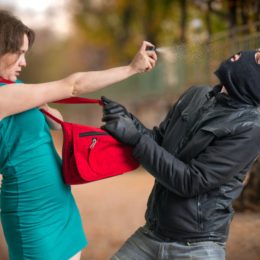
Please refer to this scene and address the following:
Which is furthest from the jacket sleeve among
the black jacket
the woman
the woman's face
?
the woman's face

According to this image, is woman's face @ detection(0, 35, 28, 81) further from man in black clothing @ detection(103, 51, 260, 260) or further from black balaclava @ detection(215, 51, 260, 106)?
black balaclava @ detection(215, 51, 260, 106)

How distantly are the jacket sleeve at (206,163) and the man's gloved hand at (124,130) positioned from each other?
0.03 meters

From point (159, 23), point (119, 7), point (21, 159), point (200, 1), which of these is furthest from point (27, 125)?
point (119, 7)

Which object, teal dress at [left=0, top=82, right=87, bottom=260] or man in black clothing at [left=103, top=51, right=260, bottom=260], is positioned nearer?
man in black clothing at [left=103, top=51, right=260, bottom=260]

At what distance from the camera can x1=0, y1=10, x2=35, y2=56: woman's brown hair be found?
1.28 m

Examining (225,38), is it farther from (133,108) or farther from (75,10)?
(75,10)

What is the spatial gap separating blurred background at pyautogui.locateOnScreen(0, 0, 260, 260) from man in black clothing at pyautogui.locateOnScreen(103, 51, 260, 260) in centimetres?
23

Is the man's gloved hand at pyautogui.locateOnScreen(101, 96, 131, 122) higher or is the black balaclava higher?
the black balaclava

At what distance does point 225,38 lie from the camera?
11.7 ft

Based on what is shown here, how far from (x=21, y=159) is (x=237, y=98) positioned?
1.97 ft

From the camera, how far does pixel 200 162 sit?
123cm

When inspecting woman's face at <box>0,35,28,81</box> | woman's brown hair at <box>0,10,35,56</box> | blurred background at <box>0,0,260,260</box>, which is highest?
woman's brown hair at <box>0,10,35,56</box>

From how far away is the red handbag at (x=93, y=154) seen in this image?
1.33 m

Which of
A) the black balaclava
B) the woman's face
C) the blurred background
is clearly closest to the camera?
the black balaclava
